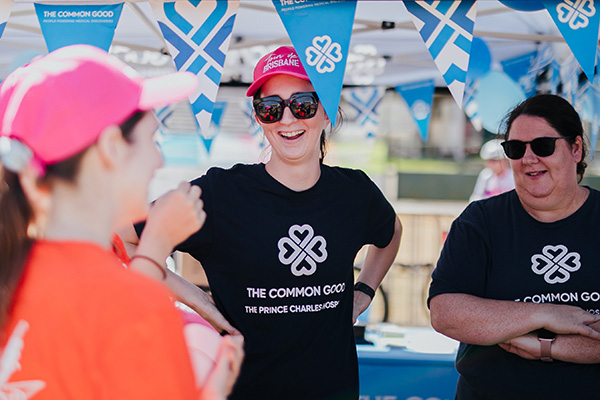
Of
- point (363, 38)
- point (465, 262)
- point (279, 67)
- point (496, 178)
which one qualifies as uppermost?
point (363, 38)

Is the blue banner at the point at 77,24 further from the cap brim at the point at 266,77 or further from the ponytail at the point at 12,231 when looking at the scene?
the ponytail at the point at 12,231

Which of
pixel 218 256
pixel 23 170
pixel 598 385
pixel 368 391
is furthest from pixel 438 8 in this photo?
pixel 368 391

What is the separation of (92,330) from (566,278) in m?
1.69

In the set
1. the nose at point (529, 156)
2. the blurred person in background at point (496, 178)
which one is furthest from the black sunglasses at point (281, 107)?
the blurred person in background at point (496, 178)

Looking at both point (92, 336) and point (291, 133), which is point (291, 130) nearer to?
point (291, 133)

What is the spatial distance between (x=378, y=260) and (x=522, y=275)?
0.61 meters

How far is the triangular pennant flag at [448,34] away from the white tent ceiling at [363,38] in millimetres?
1775

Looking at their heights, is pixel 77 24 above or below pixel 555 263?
above

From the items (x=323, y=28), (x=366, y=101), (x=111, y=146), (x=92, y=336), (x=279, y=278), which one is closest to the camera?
(x=92, y=336)

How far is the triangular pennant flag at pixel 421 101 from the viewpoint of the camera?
6191 mm

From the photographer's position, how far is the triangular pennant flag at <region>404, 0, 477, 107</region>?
2.18 meters

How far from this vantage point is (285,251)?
193 cm

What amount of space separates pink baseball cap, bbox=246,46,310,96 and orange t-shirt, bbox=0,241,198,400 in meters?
1.26

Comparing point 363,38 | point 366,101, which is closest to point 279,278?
point 363,38
